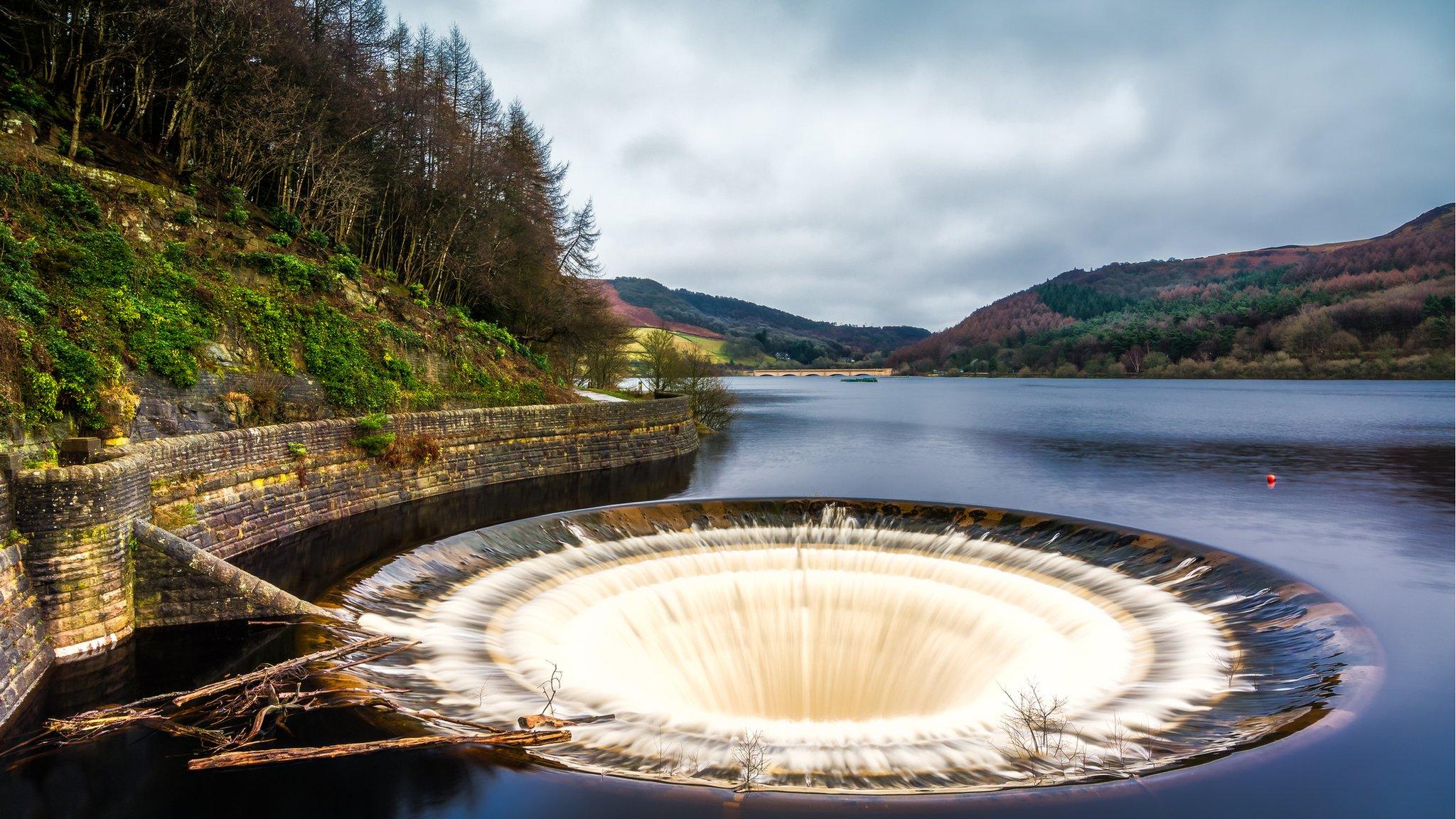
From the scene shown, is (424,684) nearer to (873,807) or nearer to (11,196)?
(873,807)

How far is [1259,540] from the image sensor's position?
15625 mm

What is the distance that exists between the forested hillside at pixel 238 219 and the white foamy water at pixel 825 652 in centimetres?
718

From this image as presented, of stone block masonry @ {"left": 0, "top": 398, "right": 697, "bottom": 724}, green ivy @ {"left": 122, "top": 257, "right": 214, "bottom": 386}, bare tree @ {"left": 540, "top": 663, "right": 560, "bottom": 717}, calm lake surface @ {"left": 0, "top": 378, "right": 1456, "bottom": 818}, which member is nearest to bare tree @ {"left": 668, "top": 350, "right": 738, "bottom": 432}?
calm lake surface @ {"left": 0, "top": 378, "right": 1456, "bottom": 818}

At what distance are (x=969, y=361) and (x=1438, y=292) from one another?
228 feet

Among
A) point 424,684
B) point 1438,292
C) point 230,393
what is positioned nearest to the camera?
point 424,684

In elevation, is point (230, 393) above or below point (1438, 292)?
below

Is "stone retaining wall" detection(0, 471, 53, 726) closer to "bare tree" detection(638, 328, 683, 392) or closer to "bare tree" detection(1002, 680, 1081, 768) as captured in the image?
"bare tree" detection(1002, 680, 1081, 768)

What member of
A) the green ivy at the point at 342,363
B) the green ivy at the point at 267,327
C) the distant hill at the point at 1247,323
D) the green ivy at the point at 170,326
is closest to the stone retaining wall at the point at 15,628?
the green ivy at the point at 170,326

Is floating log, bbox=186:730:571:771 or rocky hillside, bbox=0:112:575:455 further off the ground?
rocky hillside, bbox=0:112:575:455

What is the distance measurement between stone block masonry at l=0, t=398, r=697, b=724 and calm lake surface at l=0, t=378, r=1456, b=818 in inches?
28.0

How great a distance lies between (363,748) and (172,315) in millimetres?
11931

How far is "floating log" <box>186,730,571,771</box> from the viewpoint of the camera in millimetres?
6137

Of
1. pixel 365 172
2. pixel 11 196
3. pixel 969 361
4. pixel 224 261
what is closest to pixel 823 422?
pixel 365 172

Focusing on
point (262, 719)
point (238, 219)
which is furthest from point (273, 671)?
point (238, 219)
